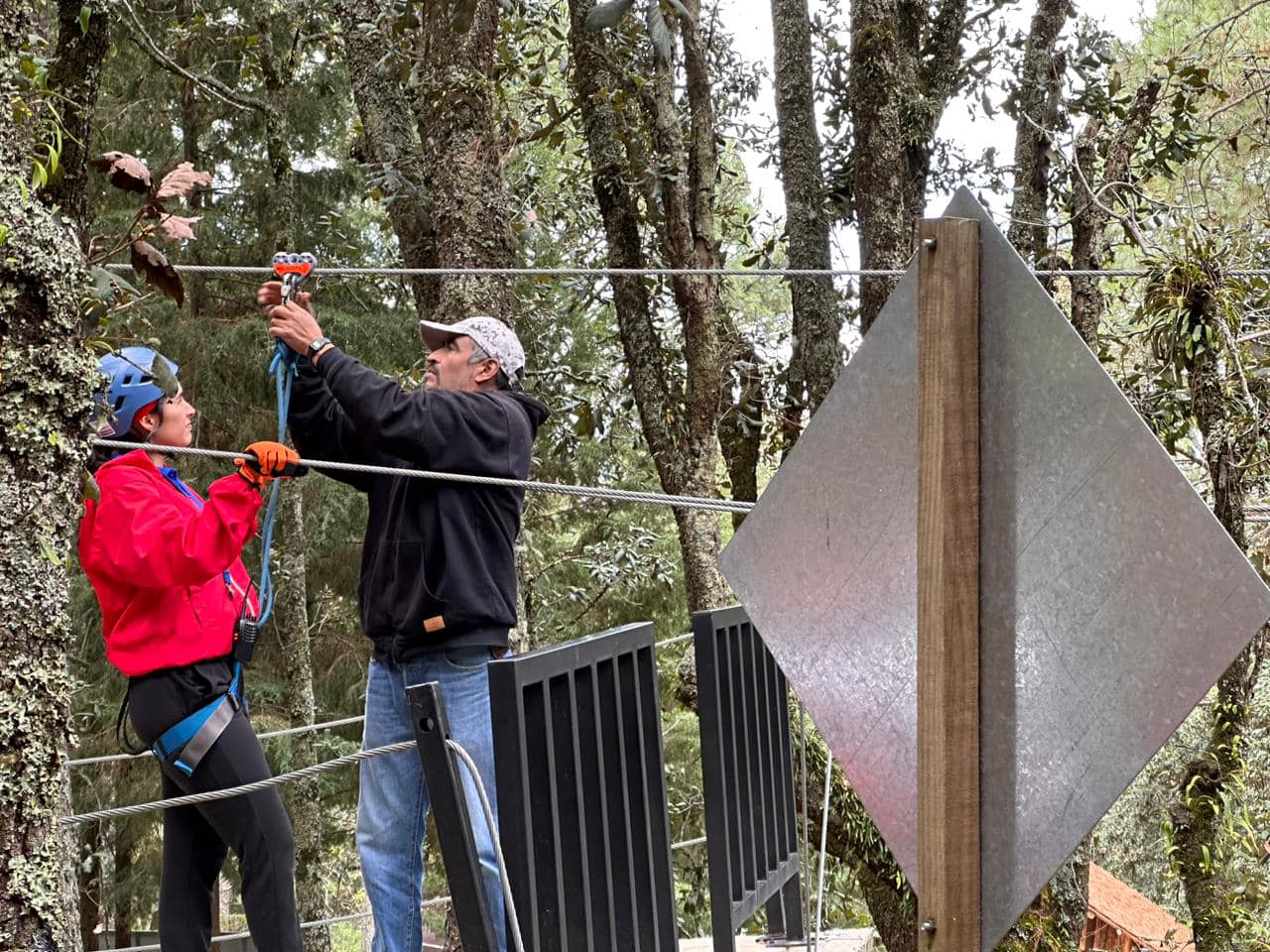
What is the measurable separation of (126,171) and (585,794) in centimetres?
121

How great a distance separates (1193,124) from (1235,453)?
2.72 m

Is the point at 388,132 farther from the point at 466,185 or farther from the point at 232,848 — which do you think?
the point at 232,848

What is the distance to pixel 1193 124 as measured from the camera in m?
6.58

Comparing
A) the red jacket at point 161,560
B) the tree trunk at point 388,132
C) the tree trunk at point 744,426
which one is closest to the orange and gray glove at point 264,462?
the red jacket at point 161,560

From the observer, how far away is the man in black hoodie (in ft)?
8.68

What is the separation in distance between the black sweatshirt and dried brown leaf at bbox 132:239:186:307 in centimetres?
48

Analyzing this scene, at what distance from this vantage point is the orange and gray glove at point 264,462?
2477mm

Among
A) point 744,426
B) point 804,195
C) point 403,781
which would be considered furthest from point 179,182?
point 744,426

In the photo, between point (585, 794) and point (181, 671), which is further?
point (181, 671)

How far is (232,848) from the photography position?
107 inches

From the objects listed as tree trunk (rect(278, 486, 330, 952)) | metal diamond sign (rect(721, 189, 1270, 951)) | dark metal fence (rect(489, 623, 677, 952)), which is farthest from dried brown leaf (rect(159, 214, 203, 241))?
tree trunk (rect(278, 486, 330, 952))

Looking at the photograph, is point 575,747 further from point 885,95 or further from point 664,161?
point 664,161

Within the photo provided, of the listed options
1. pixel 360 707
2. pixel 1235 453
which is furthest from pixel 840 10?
pixel 360 707

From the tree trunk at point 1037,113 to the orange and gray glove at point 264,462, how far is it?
160 inches
